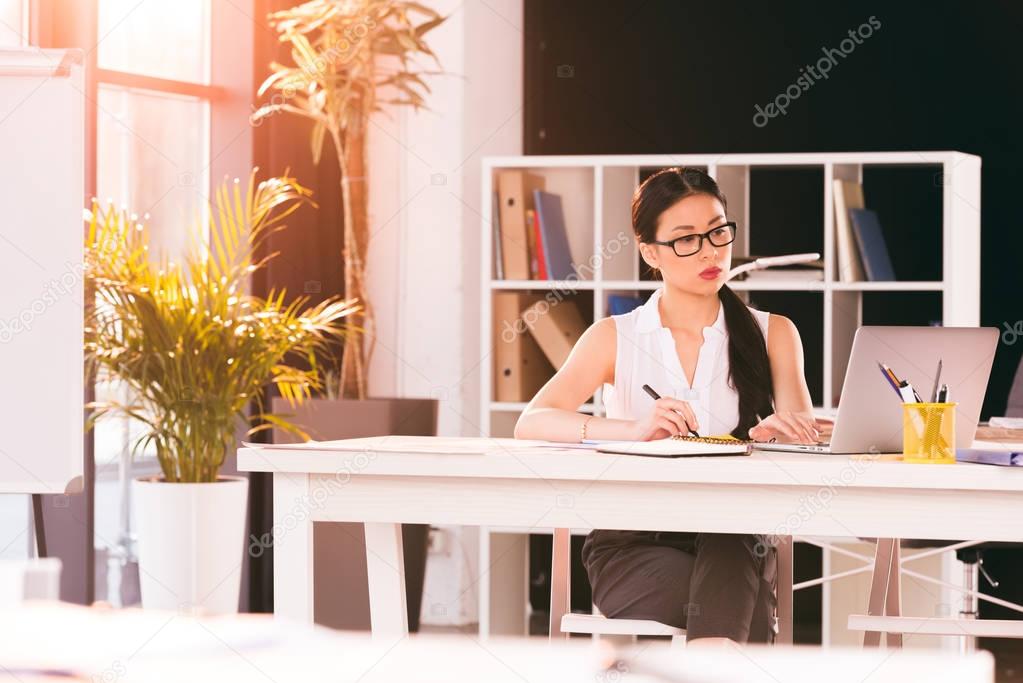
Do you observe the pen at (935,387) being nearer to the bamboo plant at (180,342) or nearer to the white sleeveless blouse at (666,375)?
the white sleeveless blouse at (666,375)

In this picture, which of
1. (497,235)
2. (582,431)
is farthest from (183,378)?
(582,431)

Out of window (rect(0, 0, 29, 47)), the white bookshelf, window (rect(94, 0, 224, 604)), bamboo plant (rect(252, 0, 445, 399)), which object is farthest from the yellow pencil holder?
window (rect(0, 0, 29, 47))

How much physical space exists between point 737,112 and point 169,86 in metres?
2.15

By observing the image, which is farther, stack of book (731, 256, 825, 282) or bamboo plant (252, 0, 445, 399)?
bamboo plant (252, 0, 445, 399)

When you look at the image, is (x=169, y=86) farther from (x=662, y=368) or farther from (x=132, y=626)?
(x=132, y=626)

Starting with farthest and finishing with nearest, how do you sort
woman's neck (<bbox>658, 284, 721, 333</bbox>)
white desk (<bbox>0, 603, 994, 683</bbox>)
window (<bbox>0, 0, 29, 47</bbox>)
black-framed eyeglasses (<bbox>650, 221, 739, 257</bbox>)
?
window (<bbox>0, 0, 29, 47</bbox>) < woman's neck (<bbox>658, 284, 721, 333</bbox>) < black-framed eyeglasses (<bbox>650, 221, 739, 257</bbox>) < white desk (<bbox>0, 603, 994, 683</bbox>)

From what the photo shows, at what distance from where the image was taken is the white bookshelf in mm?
4062

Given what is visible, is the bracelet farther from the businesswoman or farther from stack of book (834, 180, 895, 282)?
stack of book (834, 180, 895, 282)

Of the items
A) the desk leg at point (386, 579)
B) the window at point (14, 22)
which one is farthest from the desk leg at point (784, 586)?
the window at point (14, 22)

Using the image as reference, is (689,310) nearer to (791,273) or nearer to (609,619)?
(609,619)

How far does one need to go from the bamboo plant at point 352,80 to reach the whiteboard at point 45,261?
70.5 inches

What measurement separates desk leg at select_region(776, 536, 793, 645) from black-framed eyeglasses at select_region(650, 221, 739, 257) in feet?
2.03

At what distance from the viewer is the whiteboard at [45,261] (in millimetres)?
2400

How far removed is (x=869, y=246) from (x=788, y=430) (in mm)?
2054
